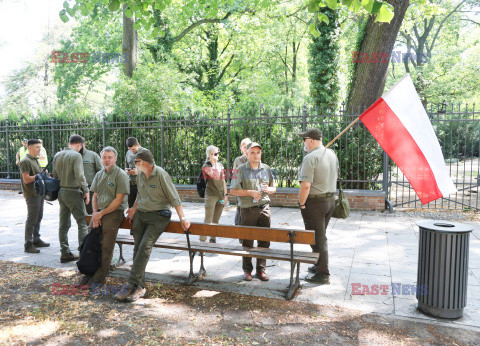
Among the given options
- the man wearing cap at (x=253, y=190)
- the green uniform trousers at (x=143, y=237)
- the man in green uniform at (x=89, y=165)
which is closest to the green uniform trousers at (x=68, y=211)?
the man in green uniform at (x=89, y=165)

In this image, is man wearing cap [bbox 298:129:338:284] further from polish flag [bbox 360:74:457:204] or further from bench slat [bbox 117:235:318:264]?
polish flag [bbox 360:74:457:204]

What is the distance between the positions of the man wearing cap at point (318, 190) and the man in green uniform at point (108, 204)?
7.43 ft

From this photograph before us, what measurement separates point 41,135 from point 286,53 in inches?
845

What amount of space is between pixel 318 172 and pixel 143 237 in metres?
2.27

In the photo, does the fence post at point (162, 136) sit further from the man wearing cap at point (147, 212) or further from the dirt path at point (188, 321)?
the dirt path at point (188, 321)

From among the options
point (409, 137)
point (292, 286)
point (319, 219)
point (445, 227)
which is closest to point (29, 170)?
point (292, 286)

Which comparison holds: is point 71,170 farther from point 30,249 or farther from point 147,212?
point 147,212

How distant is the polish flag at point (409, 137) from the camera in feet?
14.2

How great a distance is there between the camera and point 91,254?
4863mm

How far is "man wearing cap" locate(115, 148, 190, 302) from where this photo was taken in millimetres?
4562

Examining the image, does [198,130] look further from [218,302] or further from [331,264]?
[218,302]

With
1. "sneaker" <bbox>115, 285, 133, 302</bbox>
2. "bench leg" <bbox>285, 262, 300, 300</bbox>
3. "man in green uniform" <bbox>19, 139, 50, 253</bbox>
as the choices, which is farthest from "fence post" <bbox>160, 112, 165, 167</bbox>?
"bench leg" <bbox>285, 262, 300, 300</bbox>

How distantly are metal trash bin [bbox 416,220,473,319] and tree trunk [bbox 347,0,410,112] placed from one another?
7154 mm

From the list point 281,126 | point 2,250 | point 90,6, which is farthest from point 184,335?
point 281,126
